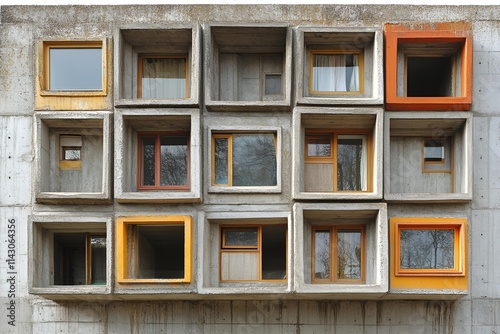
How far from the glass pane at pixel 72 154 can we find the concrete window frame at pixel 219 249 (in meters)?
3.84

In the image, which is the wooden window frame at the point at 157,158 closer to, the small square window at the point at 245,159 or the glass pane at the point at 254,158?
the small square window at the point at 245,159

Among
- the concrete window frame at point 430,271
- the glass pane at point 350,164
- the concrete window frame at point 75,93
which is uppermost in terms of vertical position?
the concrete window frame at point 75,93

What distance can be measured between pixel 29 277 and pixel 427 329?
402 inches

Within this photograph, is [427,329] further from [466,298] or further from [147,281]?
[147,281]

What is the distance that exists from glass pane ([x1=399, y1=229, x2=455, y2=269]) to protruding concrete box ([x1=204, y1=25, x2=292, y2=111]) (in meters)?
4.67

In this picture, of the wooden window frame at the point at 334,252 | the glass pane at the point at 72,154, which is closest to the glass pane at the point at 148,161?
the glass pane at the point at 72,154

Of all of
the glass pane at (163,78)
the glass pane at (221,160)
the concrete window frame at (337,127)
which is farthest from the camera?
the glass pane at (163,78)

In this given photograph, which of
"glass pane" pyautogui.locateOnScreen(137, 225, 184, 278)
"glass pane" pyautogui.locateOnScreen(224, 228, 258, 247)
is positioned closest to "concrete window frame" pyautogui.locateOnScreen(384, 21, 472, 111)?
"glass pane" pyautogui.locateOnScreen(224, 228, 258, 247)

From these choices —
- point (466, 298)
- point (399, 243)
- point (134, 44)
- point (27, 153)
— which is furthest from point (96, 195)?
point (466, 298)

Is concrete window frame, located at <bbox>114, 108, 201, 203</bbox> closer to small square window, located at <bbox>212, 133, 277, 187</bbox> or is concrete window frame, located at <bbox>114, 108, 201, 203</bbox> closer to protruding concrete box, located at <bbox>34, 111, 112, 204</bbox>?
protruding concrete box, located at <bbox>34, 111, 112, 204</bbox>

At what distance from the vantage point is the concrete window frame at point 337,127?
14188 mm

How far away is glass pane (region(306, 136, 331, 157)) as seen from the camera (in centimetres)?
1505

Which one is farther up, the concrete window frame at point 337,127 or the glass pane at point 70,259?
the concrete window frame at point 337,127

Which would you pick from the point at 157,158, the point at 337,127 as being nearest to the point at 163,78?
the point at 157,158
